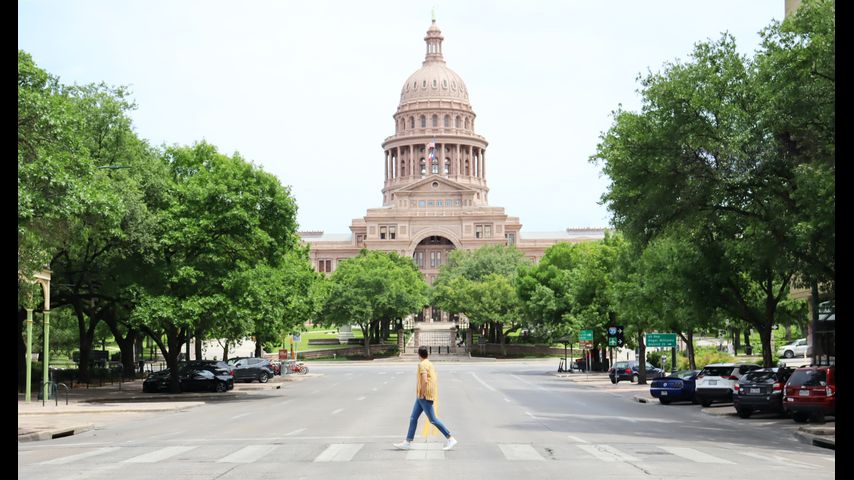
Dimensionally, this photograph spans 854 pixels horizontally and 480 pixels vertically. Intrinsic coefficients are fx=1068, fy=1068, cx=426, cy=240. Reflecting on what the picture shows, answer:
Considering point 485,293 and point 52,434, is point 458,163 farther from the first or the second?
point 52,434

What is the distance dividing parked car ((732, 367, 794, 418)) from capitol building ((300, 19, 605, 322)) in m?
133

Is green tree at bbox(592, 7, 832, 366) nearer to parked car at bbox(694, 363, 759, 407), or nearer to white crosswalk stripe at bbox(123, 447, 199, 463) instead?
parked car at bbox(694, 363, 759, 407)

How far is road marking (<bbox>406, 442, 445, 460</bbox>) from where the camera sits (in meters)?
17.2

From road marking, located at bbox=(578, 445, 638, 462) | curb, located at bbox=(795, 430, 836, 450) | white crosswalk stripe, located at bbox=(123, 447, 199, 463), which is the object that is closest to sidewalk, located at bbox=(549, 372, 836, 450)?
curb, located at bbox=(795, 430, 836, 450)

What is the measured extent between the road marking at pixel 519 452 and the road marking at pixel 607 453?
0.97 meters

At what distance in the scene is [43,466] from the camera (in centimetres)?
1666

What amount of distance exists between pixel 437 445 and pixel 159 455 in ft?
16.3

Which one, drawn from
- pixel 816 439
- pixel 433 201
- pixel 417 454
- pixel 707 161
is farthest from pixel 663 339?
pixel 433 201

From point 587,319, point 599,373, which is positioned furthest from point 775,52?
point 599,373

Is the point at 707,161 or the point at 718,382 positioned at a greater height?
the point at 707,161

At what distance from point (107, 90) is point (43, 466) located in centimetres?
3047

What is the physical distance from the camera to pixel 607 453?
59.6 feet

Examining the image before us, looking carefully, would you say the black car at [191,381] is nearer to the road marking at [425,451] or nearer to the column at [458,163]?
the road marking at [425,451]
